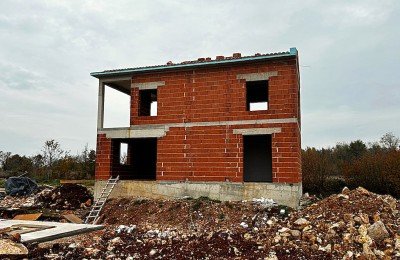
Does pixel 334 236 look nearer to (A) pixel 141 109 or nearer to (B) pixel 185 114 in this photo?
(B) pixel 185 114

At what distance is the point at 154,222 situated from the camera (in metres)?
11.1

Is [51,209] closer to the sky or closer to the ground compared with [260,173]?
closer to the ground

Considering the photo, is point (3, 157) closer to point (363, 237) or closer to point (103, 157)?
point (103, 157)

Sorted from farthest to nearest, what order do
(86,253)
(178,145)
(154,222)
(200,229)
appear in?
(178,145)
(154,222)
(200,229)
(86,253)

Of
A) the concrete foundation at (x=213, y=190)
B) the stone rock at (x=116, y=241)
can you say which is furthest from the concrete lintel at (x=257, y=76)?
the stone rock at (x=116, y=241)

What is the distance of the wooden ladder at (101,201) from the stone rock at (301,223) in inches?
260

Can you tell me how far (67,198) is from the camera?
49.4 feet

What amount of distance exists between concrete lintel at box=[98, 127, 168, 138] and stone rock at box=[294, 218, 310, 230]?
5924 mm

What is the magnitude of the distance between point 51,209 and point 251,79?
9.75 metres

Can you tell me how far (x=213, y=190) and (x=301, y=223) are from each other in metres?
3.64

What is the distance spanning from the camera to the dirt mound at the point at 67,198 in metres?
14.7

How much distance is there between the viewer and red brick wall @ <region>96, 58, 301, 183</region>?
11.7 meters

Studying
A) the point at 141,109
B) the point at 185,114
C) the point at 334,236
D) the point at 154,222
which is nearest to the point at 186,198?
the point at 154,222

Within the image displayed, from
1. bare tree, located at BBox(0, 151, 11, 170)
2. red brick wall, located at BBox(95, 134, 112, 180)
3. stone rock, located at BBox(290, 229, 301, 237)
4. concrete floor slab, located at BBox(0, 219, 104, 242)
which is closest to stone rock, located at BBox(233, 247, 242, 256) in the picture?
stone rock, located at BBox(290, 229, 301, 237)
